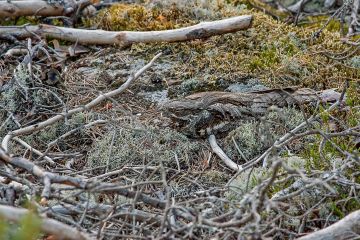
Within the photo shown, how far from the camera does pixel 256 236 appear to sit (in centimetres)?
269

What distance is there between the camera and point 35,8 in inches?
243

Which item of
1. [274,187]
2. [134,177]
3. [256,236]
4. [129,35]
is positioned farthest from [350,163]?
[129,35]

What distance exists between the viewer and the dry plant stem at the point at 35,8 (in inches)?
239

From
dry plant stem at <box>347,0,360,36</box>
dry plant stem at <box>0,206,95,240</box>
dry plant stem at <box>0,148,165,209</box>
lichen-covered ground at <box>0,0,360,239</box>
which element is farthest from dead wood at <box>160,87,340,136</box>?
dry plant stem at <box>0,206,95,240</box>

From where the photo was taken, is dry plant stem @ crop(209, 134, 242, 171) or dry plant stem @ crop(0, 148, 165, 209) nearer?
dry plant stem @ crop(0, 148, 165, 209)

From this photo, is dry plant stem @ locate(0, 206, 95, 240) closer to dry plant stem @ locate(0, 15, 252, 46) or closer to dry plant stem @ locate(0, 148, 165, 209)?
dry plant stem @ locate(0, 148, 165, 209)

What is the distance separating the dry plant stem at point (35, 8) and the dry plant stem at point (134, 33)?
31cm

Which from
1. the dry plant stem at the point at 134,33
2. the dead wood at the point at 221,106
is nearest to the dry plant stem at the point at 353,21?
the dry plant stem at the point at 134,33

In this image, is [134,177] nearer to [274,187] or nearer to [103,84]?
[274,187]

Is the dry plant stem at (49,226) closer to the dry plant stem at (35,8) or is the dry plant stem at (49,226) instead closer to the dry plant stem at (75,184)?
the dry plant stem at (75,184)

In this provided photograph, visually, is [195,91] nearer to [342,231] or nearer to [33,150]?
[33,150]

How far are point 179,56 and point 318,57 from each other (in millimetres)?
1253

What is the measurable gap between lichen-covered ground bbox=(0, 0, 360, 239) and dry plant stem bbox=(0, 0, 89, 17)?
0.27 metres

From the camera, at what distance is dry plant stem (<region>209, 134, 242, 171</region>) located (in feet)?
13.8
